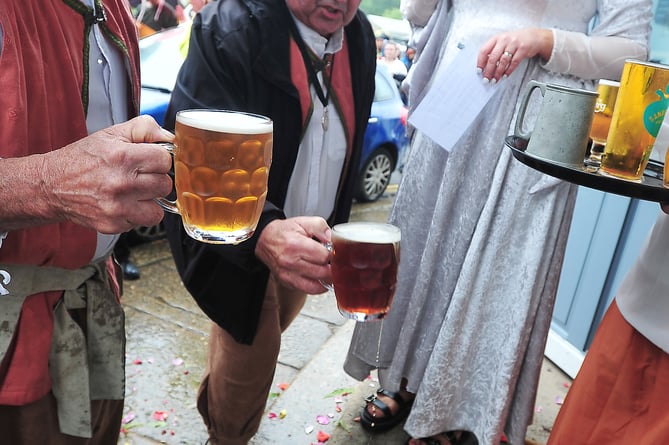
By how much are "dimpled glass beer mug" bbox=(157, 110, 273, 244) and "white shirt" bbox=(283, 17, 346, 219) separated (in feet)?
2.78

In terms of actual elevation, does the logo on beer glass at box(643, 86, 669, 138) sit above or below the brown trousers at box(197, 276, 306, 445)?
above

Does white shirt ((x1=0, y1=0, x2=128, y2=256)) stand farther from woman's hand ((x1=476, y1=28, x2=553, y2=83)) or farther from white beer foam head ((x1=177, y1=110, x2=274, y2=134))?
woman's hand ((x1=476, y1=28, x2=553, y2=83))

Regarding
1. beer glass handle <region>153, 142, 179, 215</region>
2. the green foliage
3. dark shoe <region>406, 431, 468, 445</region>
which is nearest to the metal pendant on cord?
beer glass handle <region>153, 142, 179, 215</region>

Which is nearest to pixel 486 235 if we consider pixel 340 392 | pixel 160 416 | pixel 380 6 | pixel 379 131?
pixel 340 392

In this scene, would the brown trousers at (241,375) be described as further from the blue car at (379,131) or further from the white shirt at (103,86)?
the blue car at (379,131)

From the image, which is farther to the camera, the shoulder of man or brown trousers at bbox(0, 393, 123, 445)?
the shoulder of man

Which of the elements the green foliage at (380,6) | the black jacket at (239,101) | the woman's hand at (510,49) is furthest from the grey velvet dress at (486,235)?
the green foliage at (380,6)

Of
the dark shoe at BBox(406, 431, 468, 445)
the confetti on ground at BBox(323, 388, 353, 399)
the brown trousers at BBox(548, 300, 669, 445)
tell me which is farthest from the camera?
the confetti on ground at BBox(323, 388, 353, 399)

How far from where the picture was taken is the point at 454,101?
1.98 meters

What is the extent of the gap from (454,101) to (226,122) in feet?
3.93

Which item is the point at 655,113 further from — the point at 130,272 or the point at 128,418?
the point at 130,272

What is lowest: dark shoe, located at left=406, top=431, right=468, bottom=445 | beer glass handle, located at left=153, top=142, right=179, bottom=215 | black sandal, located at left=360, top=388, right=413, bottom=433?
black sandal, located at left=360, top=388, right=413, bottom=433

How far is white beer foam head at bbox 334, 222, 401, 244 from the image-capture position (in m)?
1.18

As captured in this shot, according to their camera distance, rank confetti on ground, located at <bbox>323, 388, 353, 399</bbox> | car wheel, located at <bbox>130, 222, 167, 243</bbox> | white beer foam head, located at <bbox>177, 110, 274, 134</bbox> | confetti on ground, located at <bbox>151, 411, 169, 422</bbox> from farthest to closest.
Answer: car wheel, located at <bbox>130, 222, 167, 243</bbox>, confetti on ground, located at <bbox>323, 388, 353, 399</bbox>, confetti on ground, located at <bbox>151, 411, 169, 422</bbox>, white beer foam head, located at <bbox>177, 110, 274, 134</bbox>
